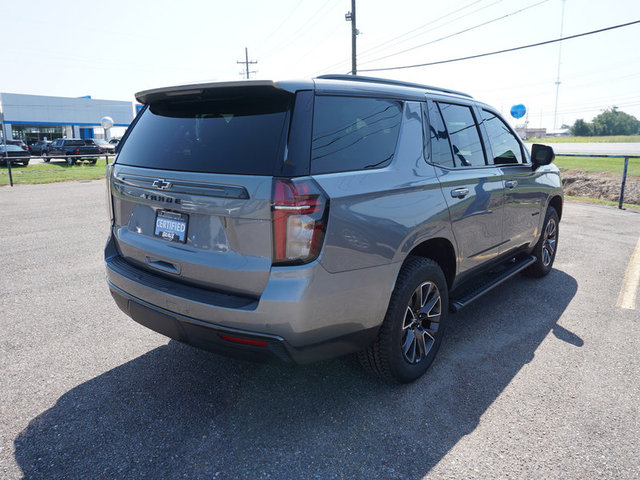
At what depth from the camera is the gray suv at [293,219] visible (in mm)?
2359

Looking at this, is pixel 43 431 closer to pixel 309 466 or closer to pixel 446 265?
pixel 309 466

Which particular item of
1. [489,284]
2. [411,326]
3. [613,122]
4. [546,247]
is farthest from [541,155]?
[613,122]

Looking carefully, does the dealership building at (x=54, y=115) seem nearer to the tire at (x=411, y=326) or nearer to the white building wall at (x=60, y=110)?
the white building wall at (x=60, y=110)

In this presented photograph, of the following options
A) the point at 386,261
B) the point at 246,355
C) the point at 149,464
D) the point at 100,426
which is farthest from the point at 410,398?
the point at 100,426

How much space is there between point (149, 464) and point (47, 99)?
66.4 m

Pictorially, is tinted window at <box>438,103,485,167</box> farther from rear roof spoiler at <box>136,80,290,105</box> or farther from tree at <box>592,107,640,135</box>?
tree at <box>592,107,640,135</box>

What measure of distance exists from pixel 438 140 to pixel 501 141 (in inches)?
52.0

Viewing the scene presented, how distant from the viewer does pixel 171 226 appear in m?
2.70

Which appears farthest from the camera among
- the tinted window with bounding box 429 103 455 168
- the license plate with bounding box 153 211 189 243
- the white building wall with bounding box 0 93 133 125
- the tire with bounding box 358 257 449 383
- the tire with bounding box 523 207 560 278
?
the white building wall with bounding box 0 93 133 125

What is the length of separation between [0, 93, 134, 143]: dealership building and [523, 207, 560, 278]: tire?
62.2 m

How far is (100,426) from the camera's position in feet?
8.73

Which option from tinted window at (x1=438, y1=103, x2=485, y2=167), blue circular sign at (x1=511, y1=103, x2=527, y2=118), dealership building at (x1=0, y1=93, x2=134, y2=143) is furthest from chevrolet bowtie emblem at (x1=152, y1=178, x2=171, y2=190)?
dealership building at (x1=0, y1=93, x2=134, y2=143)

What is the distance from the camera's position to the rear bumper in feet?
7.68

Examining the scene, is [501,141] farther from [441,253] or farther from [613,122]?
[613,122]
